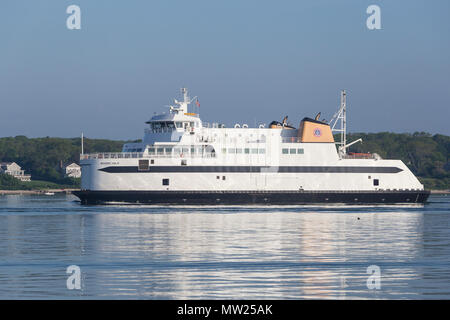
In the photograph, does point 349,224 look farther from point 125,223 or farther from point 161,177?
point 161,177

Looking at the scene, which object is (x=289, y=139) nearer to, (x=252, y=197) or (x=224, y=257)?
(x=252, y=197)

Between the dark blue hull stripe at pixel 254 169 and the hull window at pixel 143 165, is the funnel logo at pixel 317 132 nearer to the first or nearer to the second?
the dark blue hull stripe at pixel 254 169

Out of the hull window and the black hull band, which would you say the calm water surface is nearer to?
the black hull band

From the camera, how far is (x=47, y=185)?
452 feet

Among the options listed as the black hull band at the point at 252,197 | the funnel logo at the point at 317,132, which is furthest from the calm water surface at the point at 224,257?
the funnel logo at the point at 317,132

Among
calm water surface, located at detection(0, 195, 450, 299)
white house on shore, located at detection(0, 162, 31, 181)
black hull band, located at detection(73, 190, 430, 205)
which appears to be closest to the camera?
calm water surface, located at detection(0, 195, 450, 299)

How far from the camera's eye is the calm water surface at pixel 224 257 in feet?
59.7

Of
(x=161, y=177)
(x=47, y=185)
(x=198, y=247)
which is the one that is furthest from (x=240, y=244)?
(x=47, y=185)

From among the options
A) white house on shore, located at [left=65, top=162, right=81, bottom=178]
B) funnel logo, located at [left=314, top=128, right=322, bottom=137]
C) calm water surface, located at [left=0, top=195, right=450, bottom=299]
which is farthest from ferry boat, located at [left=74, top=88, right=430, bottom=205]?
white house on shore, located at [left=65, top=162, right=81, bottom=178]

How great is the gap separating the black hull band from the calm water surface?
1293cm

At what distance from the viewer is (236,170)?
57.4 metres

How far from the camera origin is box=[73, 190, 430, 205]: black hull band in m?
55.4

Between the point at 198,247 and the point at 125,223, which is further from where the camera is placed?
the point at 125,223
